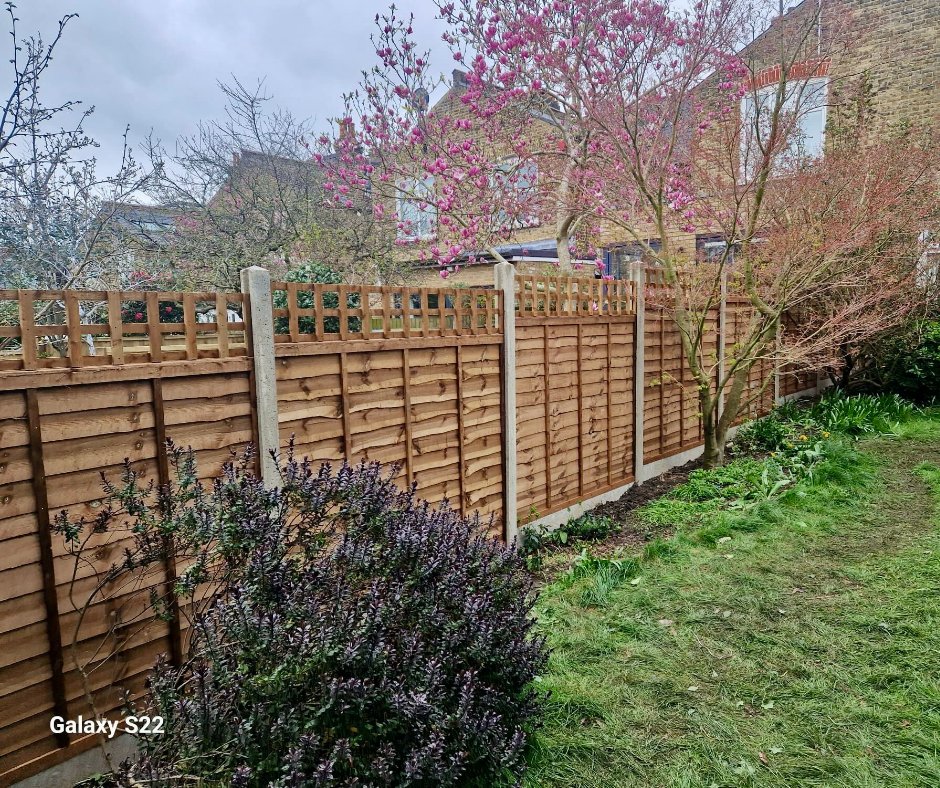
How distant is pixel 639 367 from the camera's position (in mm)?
6836

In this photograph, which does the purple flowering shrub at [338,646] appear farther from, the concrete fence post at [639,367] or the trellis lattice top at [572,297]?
the concrete fence post at [639,367]

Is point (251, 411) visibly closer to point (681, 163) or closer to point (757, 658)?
point (757, 658)

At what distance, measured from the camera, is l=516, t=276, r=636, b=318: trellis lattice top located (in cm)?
538

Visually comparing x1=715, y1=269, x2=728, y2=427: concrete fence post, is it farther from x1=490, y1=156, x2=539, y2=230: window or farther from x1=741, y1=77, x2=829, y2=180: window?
x1=490, y1=156, x2=539, y2=230: window

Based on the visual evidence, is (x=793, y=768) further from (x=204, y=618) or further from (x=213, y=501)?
(x=213, y=501)

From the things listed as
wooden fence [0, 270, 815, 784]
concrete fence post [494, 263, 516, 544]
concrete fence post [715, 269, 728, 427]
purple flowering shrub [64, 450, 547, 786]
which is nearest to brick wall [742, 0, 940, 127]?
concrete fence post [715, 269, 728, 427]

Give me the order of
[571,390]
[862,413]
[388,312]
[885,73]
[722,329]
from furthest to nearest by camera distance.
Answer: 1. [885,73]
2. [862,413]
3. [722,329]
4. [571,390]
5. [388,312]

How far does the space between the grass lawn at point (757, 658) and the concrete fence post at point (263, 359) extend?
1.86 metres

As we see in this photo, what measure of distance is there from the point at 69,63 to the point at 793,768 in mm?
8133

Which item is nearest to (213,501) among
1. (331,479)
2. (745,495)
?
Answer: (331,479)

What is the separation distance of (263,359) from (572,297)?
3344 mm

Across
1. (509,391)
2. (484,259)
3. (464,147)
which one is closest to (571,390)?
(509,391)

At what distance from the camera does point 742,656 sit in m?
3.34

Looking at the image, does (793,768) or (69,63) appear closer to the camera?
(793,768)
